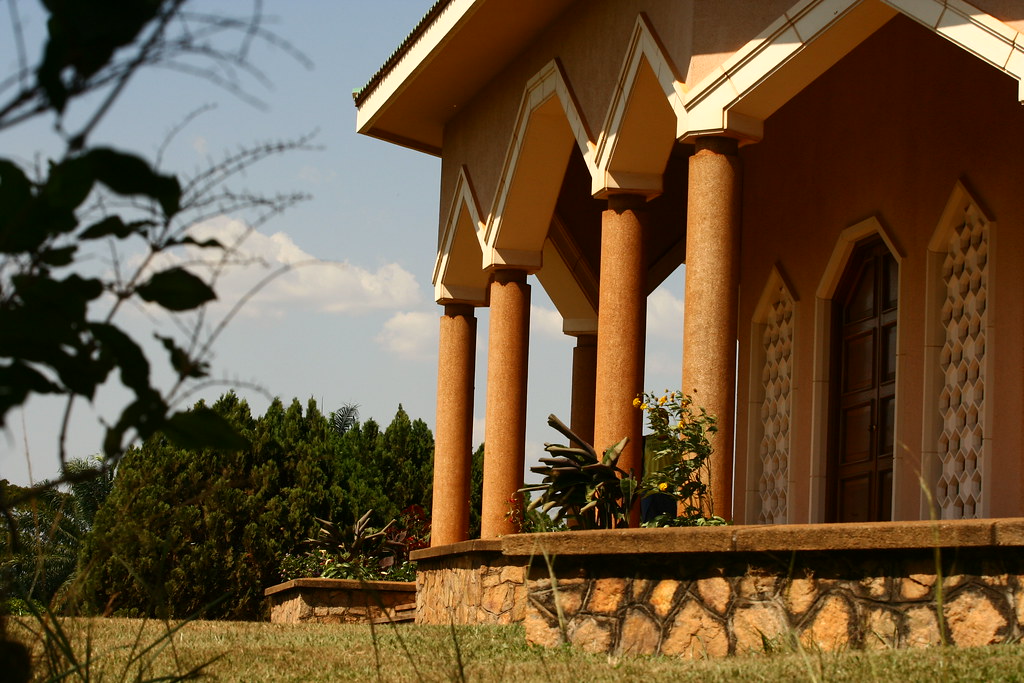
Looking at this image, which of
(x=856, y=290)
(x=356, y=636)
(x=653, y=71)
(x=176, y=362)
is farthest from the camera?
(x=856, y=290)

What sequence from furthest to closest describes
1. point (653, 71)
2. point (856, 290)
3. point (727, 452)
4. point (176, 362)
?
point (856, 290) → point (653, 71) → point (727, 452) → point (176, 362)

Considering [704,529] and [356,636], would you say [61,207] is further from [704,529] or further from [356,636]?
[356,636]

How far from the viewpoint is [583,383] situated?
55.5ft

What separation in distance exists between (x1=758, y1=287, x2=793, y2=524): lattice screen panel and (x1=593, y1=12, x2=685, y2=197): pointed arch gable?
10.6 feet

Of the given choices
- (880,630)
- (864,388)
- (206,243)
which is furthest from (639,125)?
(206,243)

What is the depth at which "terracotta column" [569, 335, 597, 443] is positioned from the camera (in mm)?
16750

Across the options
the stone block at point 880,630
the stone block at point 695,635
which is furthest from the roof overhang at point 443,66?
the stone block at point 880,630

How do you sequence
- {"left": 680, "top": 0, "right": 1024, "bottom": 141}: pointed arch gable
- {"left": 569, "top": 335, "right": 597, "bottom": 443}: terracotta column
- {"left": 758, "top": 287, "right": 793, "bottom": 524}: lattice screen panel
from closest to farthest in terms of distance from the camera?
1. {"left": 680, "top": 0, "right": 1024, "bottom": 141}: pointed arch gable
2. {"left": 758, "top": 287, "right": 793, "bottom": 524}: lattice screen panel
3. {"left": 569, "top": 335, "right": 597, "bottom": 443}: terracotta column

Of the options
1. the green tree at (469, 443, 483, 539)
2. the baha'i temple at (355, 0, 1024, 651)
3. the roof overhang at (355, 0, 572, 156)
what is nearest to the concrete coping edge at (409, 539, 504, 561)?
the baha'i temple at (355, 0, 1024, 651)

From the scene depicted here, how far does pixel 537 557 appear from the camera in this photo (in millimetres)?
7043

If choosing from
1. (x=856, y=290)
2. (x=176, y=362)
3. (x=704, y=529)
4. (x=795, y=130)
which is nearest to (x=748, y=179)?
(x=795, y=130)

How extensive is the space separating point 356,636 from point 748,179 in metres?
8.04

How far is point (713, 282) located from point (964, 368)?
2629 millimetres

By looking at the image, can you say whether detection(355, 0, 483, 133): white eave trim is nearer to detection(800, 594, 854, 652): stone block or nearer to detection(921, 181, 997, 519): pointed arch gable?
detection(921, 181, 997, 519): pointed arch gable
